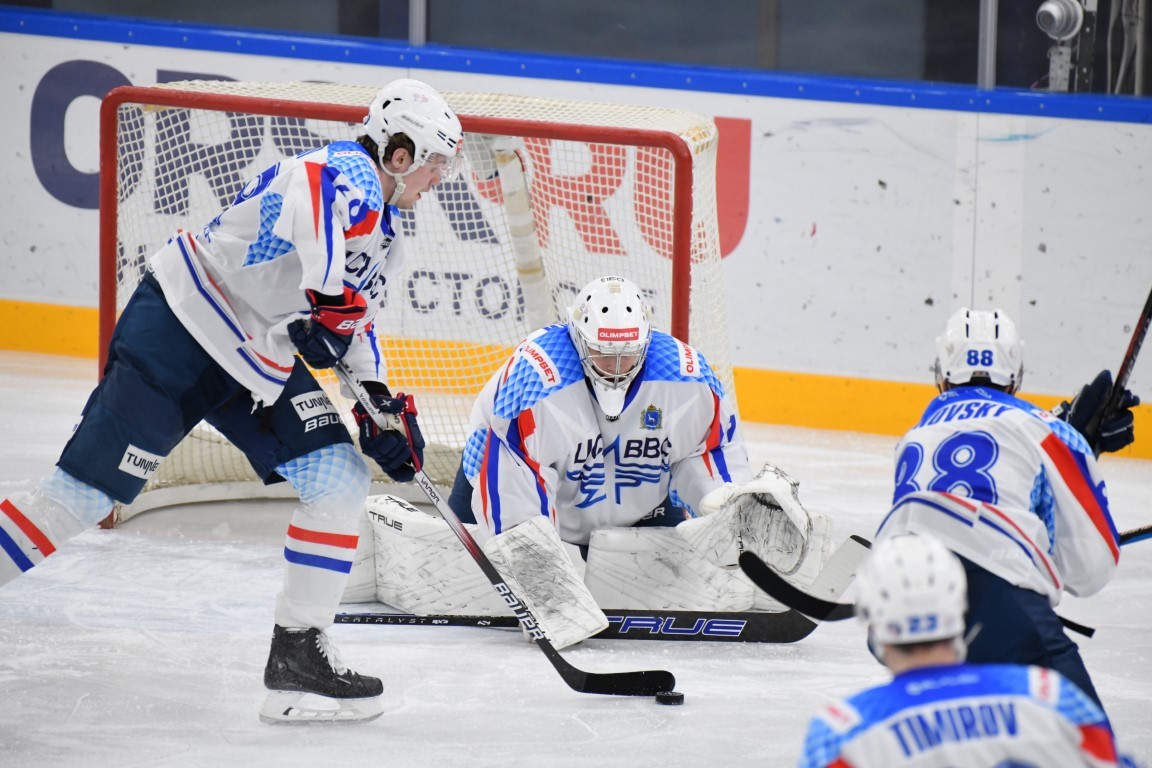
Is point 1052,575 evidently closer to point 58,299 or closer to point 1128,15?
point 1128,15

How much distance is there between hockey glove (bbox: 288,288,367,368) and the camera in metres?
2.82

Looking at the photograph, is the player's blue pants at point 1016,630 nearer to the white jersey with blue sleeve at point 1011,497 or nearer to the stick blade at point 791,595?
the white jersey with blue sleeve at point 1011,497

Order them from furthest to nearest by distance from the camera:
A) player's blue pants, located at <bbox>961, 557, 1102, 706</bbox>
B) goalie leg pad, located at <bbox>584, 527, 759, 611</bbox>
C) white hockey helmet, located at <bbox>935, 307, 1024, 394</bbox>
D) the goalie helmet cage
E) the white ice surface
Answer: the goalie helmet cage → goalie leg pad, located at <bbox>584, 527, 759, 611</bbox> → the white ice surface → white hockey helmet, located at <bbox>935, 307, 1024, 394</bbox> → player's blue pants, located at <bbox>961, 557, 1102, 706</bbox>

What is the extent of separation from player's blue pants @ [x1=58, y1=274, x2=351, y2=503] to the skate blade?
388mm

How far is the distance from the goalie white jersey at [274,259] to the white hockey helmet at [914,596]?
55.6 inches

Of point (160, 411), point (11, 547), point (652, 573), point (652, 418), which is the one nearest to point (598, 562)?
point (652, 573)

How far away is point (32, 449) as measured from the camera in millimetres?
5105

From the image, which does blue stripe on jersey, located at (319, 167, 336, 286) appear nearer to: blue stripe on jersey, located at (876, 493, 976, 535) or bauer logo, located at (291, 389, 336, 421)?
bauer logo, located at (291, 389, 336, 421)

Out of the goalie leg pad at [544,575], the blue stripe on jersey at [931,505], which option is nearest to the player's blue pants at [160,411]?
the goalie leg pad at [544,575]

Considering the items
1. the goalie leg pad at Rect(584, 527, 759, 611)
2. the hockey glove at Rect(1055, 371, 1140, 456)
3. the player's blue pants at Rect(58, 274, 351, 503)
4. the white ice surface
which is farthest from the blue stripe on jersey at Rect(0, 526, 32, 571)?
the hockey glove at Rect(1055, 371, 1140, 456)

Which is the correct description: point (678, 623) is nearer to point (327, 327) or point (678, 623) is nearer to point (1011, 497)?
point (327, 327)

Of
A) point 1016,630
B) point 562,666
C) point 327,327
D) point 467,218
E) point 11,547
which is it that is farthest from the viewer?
point 467,218

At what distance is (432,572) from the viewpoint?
3.67m

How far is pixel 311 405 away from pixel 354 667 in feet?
2.09
